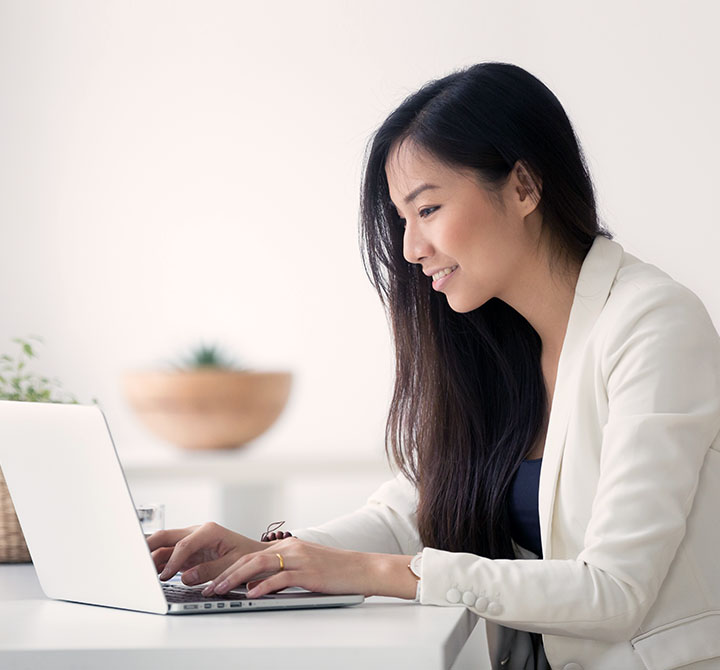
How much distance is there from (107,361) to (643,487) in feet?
7.11

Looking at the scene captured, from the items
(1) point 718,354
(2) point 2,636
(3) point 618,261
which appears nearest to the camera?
(2) point 2,636

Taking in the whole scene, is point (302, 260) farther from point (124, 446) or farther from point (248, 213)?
point (124, 446)

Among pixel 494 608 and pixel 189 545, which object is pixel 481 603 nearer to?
pixel 494 608

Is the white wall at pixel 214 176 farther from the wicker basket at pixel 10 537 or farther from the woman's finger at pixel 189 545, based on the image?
the woman's finger at pixel 189 545

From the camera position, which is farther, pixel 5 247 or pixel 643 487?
pixel 5 247

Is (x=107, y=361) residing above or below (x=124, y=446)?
above

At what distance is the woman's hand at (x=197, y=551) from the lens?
1.20 m

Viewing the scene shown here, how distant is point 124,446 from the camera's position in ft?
9.91

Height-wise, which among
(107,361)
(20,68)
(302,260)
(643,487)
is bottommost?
(107,361)

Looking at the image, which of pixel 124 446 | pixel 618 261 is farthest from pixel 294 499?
pixel 618 261

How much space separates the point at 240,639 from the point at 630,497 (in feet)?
1.68

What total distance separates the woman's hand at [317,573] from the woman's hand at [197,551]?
0.31ft

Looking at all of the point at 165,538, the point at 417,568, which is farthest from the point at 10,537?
the point at 417,568

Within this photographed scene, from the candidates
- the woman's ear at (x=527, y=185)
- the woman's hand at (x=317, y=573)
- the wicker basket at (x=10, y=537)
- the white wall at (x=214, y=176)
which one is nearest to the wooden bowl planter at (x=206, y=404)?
the white wall at (x=214, y=176)
